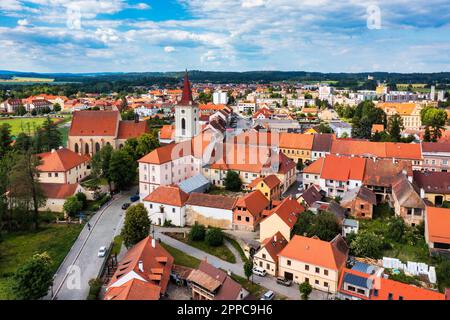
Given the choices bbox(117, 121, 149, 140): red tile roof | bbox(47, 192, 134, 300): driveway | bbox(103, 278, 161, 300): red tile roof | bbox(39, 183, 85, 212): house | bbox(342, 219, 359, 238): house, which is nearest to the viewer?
bbox(103, 278, 161, 300): red tile roof

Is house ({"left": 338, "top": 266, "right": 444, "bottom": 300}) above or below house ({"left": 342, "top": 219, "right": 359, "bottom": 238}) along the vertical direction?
below

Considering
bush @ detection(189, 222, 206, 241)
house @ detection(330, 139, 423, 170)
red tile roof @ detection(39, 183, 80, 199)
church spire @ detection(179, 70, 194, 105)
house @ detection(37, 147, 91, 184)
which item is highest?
church spire @ detection(179, 70, 194, 105)

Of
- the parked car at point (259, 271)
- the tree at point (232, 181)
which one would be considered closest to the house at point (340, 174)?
the tree at point (232, 181)

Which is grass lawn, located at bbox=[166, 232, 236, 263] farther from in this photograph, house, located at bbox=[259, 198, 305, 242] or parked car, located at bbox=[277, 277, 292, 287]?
parked car, located at bbox=[277, 277, 292, 287]

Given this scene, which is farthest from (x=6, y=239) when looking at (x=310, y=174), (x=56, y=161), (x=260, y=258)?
(x=310, y=174)

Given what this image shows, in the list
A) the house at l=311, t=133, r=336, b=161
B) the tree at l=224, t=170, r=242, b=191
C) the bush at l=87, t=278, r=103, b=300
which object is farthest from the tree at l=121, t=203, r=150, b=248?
the house at l=311, t=133, r=336, b=161

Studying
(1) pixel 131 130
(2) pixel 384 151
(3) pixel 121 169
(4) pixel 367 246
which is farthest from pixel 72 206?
(2) pixel 384 151
